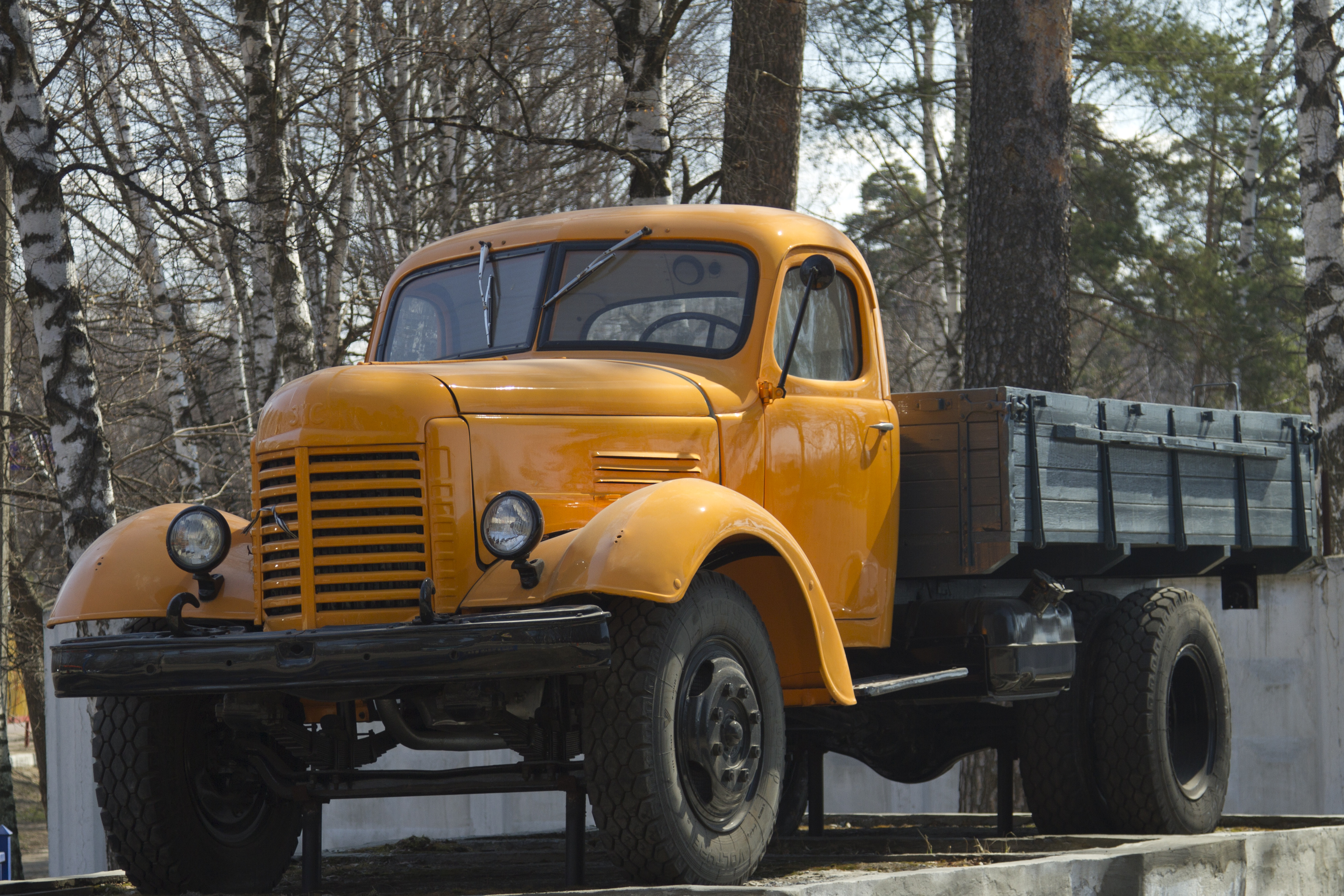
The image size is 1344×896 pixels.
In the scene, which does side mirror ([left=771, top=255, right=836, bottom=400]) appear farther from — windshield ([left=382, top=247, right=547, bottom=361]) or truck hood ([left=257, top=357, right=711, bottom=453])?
windshield ([left=382, top=247, right=547, bottom=361])

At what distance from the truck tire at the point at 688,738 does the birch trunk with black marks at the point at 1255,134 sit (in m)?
17.8

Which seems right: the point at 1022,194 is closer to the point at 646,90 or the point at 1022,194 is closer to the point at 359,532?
the point at 646,90

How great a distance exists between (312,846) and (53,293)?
596 centimetres

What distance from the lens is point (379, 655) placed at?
4.44 metres

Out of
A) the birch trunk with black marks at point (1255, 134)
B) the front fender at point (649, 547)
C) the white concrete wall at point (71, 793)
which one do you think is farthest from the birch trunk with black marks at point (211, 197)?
the birch trunk with black marks at point (1255, 134)

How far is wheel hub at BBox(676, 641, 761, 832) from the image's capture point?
4.76 meters

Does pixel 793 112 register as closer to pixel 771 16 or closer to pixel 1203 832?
pixel 771 16

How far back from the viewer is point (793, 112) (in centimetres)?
1189

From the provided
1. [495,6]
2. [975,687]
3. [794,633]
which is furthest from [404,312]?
[495,6]

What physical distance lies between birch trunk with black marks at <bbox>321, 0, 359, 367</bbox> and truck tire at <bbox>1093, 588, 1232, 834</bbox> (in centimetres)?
762

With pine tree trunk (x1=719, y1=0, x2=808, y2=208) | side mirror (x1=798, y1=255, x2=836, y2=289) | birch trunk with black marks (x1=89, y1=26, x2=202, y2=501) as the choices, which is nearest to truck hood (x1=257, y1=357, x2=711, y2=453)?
side mirror (x1=798, y1=255, x2=836, y2=289)

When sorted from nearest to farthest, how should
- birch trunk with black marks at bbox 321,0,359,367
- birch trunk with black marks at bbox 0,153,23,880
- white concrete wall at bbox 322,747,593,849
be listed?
white concrete wall at bbox 322,747,593,849 < birch trunk with black marks at bbox 0,153,23,880 < birch trunk with black marks at bbox 321,0,359,367

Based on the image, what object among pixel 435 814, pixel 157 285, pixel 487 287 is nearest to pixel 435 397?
pixel 487 287

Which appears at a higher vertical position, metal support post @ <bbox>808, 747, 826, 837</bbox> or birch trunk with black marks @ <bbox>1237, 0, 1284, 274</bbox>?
birch trunk with black marks @ <bbox>1237, 0, 1284, 274</bbox>
